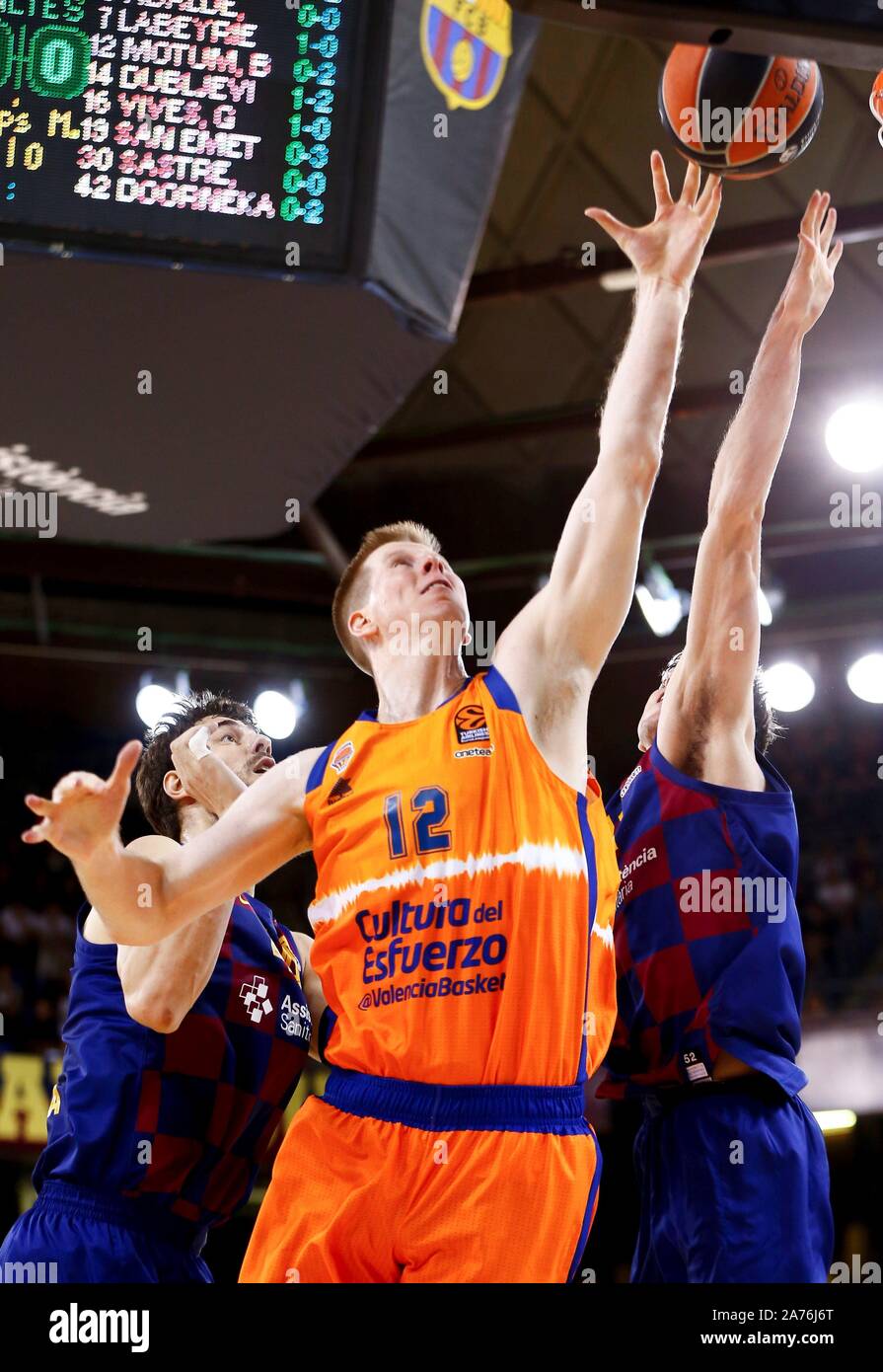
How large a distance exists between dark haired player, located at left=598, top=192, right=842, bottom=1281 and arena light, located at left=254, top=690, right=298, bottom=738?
17.3ft

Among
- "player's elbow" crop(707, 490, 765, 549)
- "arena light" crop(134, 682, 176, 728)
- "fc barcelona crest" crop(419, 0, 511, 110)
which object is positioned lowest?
"player's elbow" crop(707, 490, 765, 549)

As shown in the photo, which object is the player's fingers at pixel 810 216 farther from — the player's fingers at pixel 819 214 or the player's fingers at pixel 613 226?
the player's fingers at pixel 613 226

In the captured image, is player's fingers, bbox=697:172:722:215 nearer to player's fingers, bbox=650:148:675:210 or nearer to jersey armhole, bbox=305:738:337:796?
player's fingers, bbox=650:148:675:210

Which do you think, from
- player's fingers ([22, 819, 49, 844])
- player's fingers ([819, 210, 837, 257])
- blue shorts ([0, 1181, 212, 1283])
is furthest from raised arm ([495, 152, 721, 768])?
blue shorts ([0, 1181, 212, 1283])

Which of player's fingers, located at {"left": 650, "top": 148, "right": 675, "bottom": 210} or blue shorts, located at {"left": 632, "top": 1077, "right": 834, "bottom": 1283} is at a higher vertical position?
player's fingers, located at {"left": 650, "top": 148, "right": 675, "bottom": 210}

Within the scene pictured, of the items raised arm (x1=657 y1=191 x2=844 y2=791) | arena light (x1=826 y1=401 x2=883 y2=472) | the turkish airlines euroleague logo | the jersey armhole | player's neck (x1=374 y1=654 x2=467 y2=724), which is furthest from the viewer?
arena light (x1=826 y1=401 x2=883 y2=472)

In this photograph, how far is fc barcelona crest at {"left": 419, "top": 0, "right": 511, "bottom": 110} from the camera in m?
4.10

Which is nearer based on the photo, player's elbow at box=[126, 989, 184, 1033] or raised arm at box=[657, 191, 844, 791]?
player's elbow at box=[126, 989, 184, 1033]

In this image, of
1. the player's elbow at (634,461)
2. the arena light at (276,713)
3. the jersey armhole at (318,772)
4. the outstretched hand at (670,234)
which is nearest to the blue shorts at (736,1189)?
the jersey armhole at (318,772)

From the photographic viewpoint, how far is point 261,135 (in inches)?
154

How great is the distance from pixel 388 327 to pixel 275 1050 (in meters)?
1.87

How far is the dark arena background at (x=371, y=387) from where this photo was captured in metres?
3.85

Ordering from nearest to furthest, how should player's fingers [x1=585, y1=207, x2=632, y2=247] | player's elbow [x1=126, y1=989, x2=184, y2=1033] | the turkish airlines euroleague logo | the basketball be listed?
the turkish airlines euroleague logo < player's fingers [x1=585, y1=207, x2=632, y2=247] < player's elbow [x1=126, y1=989, x2=184, y2=1033] < the basketball
